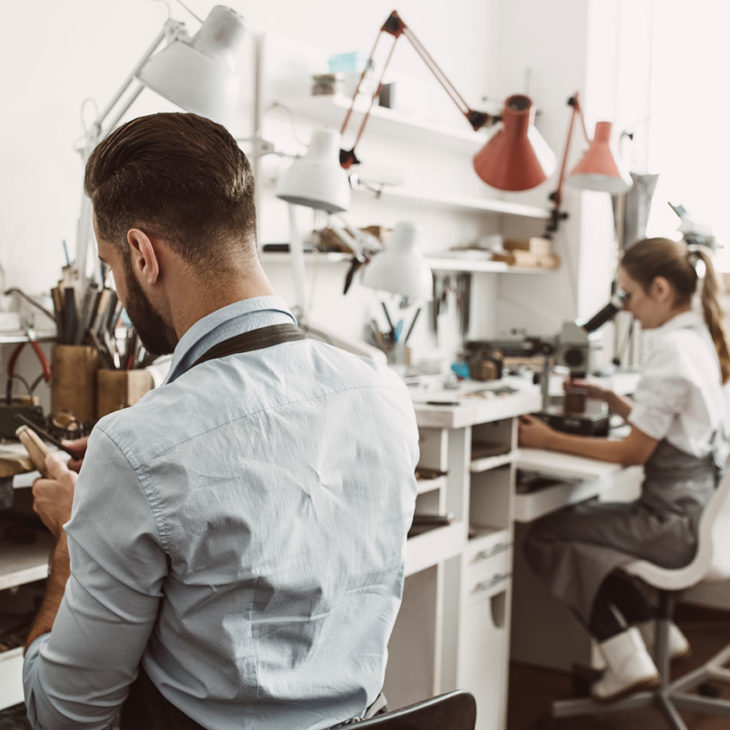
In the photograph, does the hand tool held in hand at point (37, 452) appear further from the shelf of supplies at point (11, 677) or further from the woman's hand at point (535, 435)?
the woman's hand at point (535, 435)

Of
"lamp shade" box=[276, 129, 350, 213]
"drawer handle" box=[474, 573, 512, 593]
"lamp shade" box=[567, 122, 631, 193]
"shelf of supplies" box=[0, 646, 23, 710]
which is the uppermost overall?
"lamp shade" box=[567, 122, 631, 193]

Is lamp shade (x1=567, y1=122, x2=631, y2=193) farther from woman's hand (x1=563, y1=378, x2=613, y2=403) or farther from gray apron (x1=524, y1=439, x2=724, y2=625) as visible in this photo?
gray apron (x1=524, y1=439, x2=724, y2=625)

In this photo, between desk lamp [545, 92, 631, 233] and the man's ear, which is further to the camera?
desk lamp [545, 92, 631, 233]

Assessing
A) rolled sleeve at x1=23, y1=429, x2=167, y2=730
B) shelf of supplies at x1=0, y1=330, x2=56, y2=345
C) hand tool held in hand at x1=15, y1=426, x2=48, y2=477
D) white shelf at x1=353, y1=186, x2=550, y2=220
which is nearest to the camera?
rolled sleeve at x1=23, y1=429, x2=167, y2=730

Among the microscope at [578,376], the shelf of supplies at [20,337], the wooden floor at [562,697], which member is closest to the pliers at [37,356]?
the shelf of supplies at [20,337]

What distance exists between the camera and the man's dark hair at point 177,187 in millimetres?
1041

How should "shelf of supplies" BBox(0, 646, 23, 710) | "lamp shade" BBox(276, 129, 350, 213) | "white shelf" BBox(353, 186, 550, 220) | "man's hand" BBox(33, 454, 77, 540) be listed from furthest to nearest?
"white shelf" BBox(353, 186, 550, 220) → "lamp shade" BBox(276, 129, 350, 213) → "shelf of supplies" BBox(0, 646, 23, 710) → "man's hand" BBox(33, 454, 77, 540)

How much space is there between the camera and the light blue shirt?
93cm

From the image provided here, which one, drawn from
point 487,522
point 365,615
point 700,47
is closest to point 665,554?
point 487,522

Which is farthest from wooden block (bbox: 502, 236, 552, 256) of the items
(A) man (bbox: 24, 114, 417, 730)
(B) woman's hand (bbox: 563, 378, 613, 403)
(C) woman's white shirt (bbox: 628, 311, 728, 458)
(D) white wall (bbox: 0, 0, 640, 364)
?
(A) man (bbox: 24, 114, 417, 730)

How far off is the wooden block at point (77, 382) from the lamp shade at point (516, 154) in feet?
3.84

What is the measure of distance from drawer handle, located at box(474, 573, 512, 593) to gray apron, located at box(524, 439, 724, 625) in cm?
18

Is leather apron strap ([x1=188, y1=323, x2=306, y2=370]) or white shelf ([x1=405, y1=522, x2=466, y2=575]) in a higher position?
leather apron strap ([x1=188, y1=323, x2=306, y2=370])

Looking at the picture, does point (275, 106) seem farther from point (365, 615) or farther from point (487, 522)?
Answer: point (365, 615)
